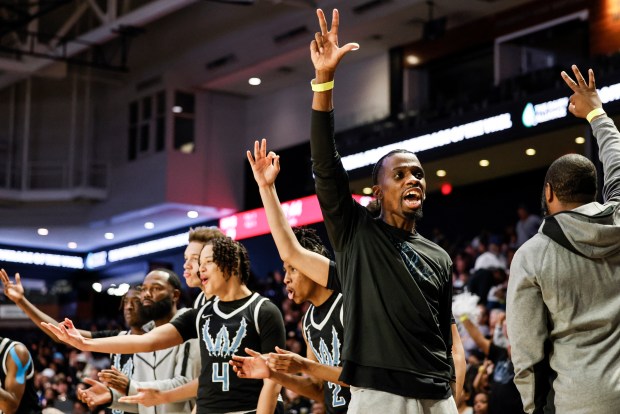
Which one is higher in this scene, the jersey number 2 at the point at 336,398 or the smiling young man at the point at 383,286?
the smiling young man at the point at 383,286

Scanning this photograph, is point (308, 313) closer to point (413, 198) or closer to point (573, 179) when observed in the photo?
point (413, 198)

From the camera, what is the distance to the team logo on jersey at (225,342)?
18.0 ft

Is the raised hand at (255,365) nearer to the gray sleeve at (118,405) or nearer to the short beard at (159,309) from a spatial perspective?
the gray sleeve at (118,405)

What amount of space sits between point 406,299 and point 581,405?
757 millimetres

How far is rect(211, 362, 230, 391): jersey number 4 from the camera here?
5.44m

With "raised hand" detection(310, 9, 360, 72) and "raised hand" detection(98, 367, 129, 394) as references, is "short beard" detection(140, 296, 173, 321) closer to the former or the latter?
"raised hand" detection(98, 367, 129, 394)

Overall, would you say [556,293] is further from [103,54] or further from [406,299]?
[103,54]

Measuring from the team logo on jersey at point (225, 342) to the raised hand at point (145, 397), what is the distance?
1.23 feet

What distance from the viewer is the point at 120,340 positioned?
17.5 ft

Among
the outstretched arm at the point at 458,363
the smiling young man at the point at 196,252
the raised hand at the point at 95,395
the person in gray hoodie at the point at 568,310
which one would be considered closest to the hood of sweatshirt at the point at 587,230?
the person in gray hoodie at the point at 568,310

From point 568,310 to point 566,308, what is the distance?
11mm

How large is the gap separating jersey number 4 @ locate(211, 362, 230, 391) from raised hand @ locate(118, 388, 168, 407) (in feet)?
1.10

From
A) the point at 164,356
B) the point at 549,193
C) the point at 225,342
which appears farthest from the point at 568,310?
the point at 164,356

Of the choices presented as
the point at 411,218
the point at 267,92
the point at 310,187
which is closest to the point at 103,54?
the point at 267,92
